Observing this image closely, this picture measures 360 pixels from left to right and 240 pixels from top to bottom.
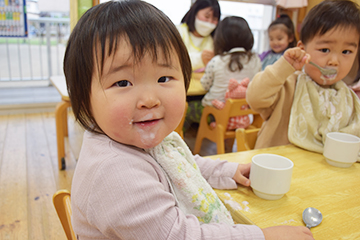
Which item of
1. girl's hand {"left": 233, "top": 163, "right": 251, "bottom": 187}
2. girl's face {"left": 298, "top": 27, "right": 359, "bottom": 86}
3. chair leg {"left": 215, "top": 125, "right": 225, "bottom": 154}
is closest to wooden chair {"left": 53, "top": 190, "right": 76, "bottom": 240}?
girl's hand {"left": 233, "top": 163, "right": 251, "bottom": 187}

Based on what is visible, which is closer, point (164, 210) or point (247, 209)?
point (164, 210)

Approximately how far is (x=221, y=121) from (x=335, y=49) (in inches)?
46.4

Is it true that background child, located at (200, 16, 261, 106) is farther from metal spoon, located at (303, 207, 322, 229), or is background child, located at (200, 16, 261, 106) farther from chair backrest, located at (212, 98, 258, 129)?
metal spoon, located at (303, 207, 322, 229)

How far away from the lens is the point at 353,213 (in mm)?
680

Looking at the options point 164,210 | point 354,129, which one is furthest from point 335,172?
point 164,210

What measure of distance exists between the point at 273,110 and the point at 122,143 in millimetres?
815

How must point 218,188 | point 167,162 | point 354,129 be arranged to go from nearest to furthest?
1. point 167,162
2. point 218,188
3. point 354,129

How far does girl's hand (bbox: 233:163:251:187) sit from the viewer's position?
77 cm

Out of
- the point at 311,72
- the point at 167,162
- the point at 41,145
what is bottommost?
the point at 41,145

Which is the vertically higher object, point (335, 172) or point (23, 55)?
point (335, 172)

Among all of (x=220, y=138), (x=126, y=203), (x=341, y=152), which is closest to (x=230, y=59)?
(x=220, y=138)

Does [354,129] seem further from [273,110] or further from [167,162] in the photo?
[167,162]

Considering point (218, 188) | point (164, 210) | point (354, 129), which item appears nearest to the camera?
point (164, 210)

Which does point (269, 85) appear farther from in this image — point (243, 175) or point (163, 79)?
point (163, 79)
